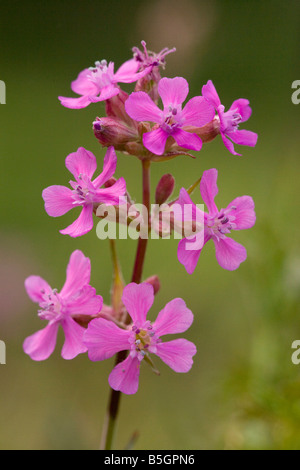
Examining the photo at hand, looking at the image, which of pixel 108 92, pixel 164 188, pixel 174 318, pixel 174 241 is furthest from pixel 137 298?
pixel 174 241

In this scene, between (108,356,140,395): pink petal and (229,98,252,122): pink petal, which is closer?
(108,356,140,395): pink petal

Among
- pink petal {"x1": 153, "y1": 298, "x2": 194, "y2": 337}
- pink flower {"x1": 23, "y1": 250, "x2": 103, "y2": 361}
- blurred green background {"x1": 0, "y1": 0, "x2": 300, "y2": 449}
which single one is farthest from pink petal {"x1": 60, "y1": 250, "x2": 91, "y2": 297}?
blurred green background {"x1": 0, "y1": 0, "x2": 300, "y2": 449}

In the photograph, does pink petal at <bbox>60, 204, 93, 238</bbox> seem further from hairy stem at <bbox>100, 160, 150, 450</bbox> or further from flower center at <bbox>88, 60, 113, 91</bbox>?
flower center at <bbox>88, 60, 113, 91</bbox>

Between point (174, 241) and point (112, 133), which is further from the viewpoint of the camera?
point (174, 241)

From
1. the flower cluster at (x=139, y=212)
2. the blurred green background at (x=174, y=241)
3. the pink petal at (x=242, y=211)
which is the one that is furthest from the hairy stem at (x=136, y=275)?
the blurred green background at (x=174, y=241)

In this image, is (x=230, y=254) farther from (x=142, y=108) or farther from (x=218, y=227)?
(x=142, y=108)
